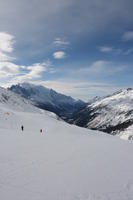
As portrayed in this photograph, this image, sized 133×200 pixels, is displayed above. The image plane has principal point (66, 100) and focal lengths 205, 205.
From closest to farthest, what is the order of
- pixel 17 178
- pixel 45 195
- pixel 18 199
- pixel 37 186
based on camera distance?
pixel 18 199
pixel 45 195
pixel 37 186
pixel 17 178

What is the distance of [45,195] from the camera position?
11000 mm

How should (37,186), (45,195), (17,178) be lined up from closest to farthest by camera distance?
(45,195) < (37,186) < (17,178)

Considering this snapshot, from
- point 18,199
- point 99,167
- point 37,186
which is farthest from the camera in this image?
point 99,167

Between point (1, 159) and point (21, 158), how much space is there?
1.75 meters

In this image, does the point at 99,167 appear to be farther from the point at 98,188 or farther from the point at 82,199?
the point at 82,199

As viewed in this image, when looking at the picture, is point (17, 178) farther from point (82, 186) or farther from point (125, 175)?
point (125, 175)

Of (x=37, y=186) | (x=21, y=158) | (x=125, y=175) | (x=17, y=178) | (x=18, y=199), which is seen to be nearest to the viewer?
(x=18, y=199)

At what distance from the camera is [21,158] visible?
709 inches

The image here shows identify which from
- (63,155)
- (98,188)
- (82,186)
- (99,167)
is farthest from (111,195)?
(63,155)

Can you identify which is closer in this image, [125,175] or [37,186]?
[37,186]

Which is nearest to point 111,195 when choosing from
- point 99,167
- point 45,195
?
point 45,195

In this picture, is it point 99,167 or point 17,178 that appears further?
point 99,167

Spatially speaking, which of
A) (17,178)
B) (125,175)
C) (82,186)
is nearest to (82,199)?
(82,186)

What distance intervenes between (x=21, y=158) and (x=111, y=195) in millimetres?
9131
